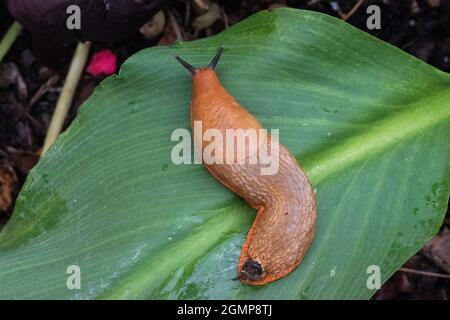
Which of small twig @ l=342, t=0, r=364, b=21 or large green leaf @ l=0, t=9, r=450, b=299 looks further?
small twig @ l=342, t=0, r=364, b=21

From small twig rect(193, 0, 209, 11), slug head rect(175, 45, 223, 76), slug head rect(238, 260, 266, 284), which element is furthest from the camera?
small twig rect(193, 0, 209, 11)

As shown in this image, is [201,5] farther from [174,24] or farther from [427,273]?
[427,273]

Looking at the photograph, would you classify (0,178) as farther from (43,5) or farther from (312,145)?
(312,145)

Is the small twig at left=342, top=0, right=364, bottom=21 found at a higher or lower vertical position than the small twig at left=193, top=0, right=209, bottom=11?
lower

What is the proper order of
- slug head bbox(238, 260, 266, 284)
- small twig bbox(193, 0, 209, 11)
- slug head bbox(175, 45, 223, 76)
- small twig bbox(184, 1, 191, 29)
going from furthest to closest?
small twig bbox(184, 1, 191, 29) < small twig bbox(193, 0, 209, 11) < slug head bbox(175, 45, 223, 76) < slug head bbox(238, 260, 266, 284)

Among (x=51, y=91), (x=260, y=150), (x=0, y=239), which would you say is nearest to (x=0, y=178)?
(x=51, y=91)

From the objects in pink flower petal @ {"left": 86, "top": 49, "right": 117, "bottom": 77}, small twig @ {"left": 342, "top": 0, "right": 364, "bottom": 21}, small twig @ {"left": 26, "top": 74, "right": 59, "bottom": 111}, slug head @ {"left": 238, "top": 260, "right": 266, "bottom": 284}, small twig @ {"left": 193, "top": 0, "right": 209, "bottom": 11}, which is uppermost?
small twig @ {"left": 193, "top": 0, "right": 209, "bottom": 11}

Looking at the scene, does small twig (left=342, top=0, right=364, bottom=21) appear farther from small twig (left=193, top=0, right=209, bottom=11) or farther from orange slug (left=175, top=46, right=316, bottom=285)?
orange slug (left=175, top=46, right=316, bottom=285)

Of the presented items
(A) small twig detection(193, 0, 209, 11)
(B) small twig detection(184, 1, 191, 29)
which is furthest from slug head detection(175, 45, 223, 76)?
(B) small twig detection(184, 1, 191, 29)

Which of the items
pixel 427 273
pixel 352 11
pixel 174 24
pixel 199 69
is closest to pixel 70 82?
pixel 174 24
